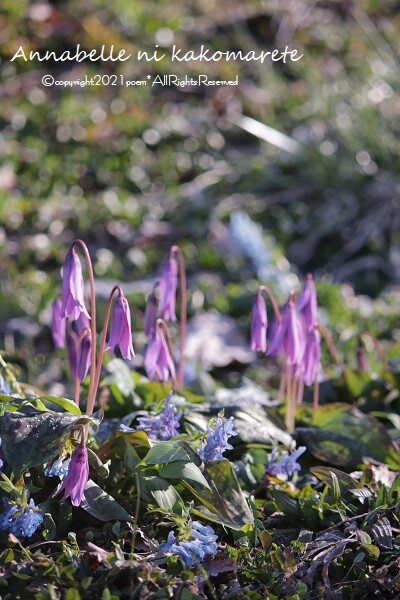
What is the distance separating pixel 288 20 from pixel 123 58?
1.74 m

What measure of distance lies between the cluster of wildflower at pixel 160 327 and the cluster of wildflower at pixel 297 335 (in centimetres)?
24

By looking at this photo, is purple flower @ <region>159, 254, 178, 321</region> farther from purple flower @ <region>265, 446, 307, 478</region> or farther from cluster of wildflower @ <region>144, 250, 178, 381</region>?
purple flower @ <region>265, 446, 307, 478</region>

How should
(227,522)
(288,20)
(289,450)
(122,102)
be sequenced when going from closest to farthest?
(227,522), (289,450), (122,102), (288,20)

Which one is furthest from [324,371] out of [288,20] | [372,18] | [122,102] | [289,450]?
[372,18]

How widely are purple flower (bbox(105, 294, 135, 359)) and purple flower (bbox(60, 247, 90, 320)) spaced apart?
70 mm

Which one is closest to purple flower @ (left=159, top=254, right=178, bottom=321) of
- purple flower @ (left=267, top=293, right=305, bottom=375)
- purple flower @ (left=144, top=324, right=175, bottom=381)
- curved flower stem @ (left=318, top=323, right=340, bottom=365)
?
purple flower @ (left=144, top=324, right=175, bottom=381)

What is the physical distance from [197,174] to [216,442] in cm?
411

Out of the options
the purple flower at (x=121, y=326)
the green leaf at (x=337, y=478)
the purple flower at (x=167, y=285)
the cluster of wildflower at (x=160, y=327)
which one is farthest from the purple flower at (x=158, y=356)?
the green leaf at (x=337, y=478)

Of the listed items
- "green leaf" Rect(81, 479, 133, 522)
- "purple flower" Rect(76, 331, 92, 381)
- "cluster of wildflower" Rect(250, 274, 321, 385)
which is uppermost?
"cluster of wildflower" Rect(250, 274, 321, 385)

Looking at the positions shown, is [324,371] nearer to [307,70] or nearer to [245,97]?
[307,70]

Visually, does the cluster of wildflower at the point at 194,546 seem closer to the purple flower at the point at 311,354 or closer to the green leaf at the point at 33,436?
the green leaf at the point at 33,436

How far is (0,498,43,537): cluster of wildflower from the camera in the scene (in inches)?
68.8

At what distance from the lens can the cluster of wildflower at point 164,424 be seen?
80.0 inches

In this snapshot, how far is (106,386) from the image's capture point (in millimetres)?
2439
